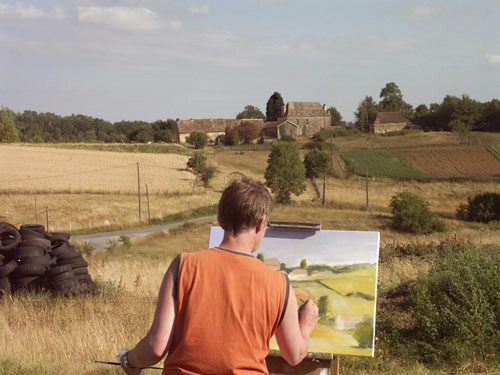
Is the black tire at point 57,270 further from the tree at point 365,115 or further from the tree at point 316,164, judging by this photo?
the tree at point 365,115

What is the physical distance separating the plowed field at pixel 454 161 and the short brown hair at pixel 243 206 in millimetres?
68567

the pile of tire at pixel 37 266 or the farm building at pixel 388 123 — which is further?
the farm building at pixel 388 123

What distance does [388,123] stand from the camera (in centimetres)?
12050

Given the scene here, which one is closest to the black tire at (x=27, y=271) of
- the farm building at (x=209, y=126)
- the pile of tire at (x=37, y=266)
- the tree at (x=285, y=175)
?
the pile of tire at (x=37, y=266)

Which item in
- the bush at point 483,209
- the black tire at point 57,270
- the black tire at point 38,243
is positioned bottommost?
the bush at point 483,209

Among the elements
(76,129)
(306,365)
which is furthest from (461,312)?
(76,129)

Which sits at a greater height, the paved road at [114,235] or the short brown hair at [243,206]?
the short brown hair at [243,206]

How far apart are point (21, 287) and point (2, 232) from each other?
957 millimetres

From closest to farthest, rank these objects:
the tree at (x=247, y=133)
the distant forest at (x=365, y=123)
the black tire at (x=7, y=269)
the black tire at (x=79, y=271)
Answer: the black tire at (x=7, y=269), the black tire at (x=79, y=271), the distant forest at (x=365, y=123), the tree at (x=247, y=133)

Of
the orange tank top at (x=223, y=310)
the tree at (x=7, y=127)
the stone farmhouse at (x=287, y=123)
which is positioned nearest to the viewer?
the orange tank top at (x=223, y=310)

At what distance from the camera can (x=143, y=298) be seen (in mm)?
9586

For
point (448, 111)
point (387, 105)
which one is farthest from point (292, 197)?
point (387, 105)

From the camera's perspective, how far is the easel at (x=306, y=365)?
4.79 m

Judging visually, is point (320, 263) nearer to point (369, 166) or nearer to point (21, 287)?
point (21, 287)
